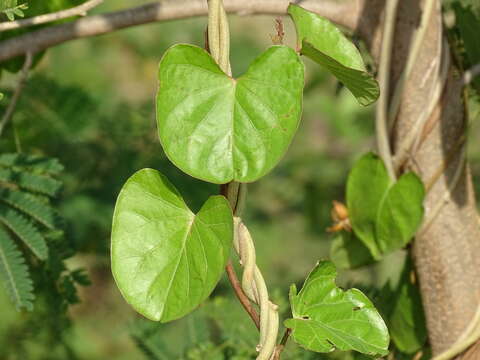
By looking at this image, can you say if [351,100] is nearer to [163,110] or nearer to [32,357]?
[32,357]

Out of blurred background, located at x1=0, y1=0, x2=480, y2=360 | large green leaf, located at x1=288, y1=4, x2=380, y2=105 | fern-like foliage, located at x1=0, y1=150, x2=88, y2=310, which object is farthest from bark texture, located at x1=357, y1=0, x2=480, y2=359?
fern-like foliage, located at x1=0, y1=150, x2=88, y2=310

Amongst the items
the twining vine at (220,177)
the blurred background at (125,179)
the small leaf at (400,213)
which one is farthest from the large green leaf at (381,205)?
the twining vine at (220,177)

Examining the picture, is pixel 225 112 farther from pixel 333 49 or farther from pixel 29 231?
pixel 29 231

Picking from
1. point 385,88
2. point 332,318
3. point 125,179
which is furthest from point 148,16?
point 125,179

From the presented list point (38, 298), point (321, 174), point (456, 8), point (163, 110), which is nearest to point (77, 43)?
point (321, 174)

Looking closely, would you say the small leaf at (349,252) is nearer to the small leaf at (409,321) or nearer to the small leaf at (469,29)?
the small leaf at (409,321)

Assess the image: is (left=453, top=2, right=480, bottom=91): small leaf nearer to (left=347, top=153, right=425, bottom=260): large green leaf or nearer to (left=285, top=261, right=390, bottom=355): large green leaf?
(left=347, top=153, right=425, bottom=260): large green leaf

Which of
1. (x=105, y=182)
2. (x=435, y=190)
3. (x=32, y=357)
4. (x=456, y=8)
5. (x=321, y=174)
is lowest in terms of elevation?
(x=32, y=357)
